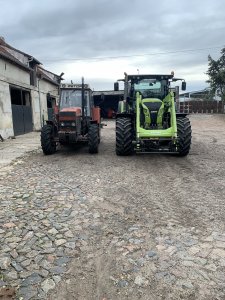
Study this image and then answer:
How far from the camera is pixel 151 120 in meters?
9.97

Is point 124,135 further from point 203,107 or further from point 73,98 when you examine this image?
point 203,107

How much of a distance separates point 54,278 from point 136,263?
3.09 feet

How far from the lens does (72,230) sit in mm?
4363

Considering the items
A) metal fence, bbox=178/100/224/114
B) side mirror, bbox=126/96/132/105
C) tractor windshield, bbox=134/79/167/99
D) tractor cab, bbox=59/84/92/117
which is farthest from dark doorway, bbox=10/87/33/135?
metal fence, bbox=178/100/224/114

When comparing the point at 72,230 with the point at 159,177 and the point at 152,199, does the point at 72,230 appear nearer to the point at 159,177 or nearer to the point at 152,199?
the point at 152,199

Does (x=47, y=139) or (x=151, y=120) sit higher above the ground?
(x=151, y=120)

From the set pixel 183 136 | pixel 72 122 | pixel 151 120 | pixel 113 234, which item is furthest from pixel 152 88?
pixel 113 234

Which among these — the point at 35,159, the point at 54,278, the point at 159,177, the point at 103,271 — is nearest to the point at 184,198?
the point at 159,177

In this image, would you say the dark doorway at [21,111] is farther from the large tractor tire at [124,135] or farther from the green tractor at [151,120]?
the large tractor tire at [124,135]

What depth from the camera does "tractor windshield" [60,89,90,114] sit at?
11.2 metres

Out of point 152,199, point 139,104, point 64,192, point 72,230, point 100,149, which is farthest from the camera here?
point 100,149

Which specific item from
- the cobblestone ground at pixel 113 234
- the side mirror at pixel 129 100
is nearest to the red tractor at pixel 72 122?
the side mirror at pixel 129 100

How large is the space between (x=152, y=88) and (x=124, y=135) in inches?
92.9

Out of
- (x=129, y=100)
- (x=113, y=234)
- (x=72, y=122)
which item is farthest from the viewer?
(x=129, y=100)
